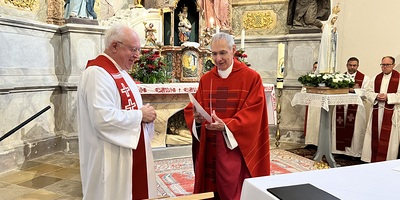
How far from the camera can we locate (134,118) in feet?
7.61

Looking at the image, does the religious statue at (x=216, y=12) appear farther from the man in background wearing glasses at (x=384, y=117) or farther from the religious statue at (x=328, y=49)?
the man in background wearing glasses at (x=384, y=117)

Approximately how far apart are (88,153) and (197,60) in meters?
3.93

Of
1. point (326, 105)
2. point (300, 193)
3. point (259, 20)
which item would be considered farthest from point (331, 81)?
point (300, 193)

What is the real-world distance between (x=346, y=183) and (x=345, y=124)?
4711 mm

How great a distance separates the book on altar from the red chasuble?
117cm

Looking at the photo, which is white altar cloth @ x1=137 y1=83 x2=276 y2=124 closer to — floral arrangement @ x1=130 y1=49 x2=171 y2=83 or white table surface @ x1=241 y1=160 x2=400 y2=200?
floral arrangement @ x1=130 y1=49 x2=171 y2=83

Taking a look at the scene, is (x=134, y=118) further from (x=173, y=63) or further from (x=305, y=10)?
(x=305, y=10)

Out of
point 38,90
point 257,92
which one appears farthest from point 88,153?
point 38,90

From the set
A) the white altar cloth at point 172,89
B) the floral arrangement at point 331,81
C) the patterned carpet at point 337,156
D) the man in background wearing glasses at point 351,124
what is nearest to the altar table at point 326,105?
the floral arrangement at point 331,81

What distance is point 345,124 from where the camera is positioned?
589 centimetres

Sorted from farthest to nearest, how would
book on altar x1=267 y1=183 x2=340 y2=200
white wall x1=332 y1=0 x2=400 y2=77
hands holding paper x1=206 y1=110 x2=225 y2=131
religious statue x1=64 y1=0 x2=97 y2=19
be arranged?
white wall x1=332 y1=0 x2=400 y2=77
religious statue x1=64 y1=0 x2=97 y2=19
hands holding paper x1=206 y1=110 x2=225 y2=131
book on altar x1=267 y1=183 x2=340 y2=200

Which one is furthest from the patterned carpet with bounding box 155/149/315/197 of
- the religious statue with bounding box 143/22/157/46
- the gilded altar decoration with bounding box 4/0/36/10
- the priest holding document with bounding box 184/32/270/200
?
the gilded altar decoration with bounding box 4/0/36/10

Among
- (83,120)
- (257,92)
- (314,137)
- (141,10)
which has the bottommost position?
(314,137)

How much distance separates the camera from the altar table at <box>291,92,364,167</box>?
4.71 m
